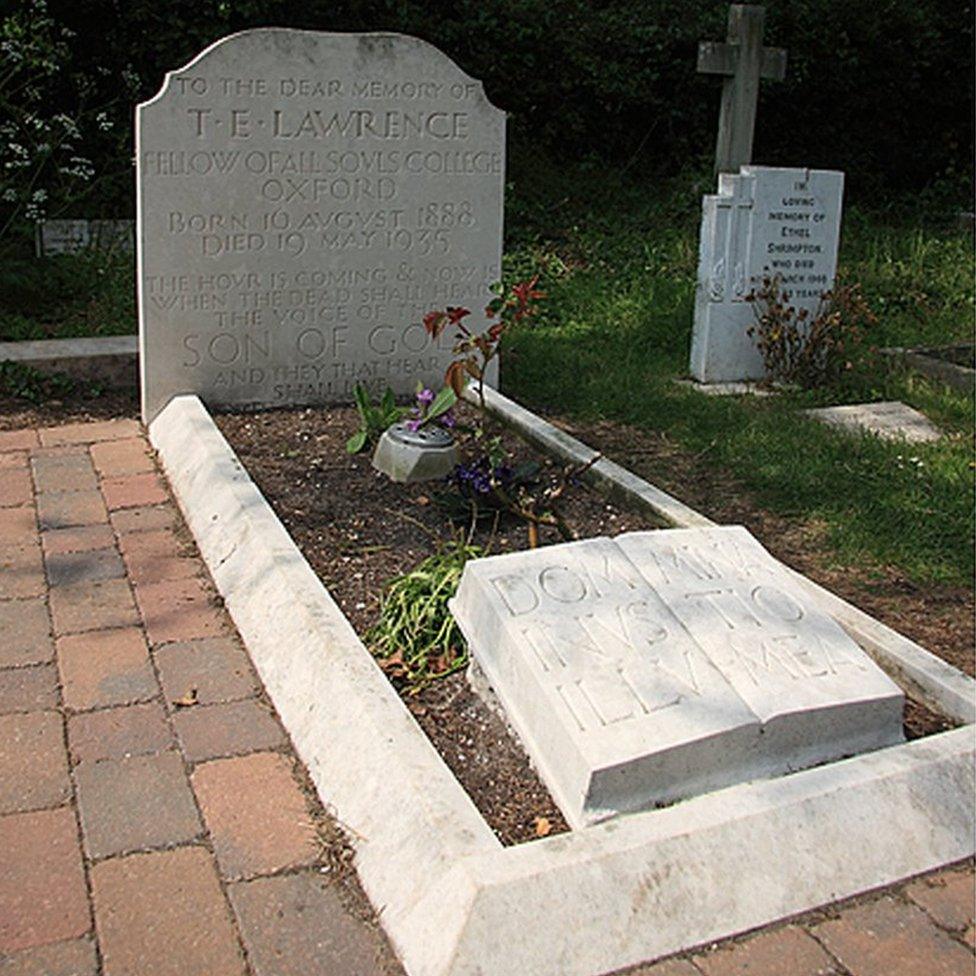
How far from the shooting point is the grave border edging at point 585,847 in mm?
2162

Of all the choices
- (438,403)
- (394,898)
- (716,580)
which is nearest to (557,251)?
(438,403)

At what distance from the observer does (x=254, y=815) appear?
8.55 feet

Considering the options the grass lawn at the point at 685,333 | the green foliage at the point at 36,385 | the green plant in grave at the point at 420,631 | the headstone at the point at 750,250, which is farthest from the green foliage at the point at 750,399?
the green foliage at the point at 36,385

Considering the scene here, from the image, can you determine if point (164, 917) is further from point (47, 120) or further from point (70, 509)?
point (47, 120)

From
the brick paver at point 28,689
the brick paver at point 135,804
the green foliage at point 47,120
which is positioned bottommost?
the brick paver at point 135,804

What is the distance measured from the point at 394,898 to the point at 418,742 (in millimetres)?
386

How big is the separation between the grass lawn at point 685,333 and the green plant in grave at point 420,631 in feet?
4.96

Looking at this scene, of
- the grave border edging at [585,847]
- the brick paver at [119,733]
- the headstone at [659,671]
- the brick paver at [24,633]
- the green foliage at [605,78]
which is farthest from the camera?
the green foliage at [605,78]

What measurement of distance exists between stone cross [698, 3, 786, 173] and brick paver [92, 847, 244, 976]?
7.18 meters

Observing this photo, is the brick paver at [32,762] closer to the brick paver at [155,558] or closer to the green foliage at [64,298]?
the brick paver at [155,558]

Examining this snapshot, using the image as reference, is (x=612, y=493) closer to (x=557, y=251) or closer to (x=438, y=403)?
(x=438, y=403)

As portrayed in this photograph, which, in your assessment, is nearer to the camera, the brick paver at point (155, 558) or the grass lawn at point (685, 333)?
the brick paver at point (155, 558)

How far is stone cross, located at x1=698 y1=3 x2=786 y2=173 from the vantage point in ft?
27.2

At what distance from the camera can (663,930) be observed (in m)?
2.24
